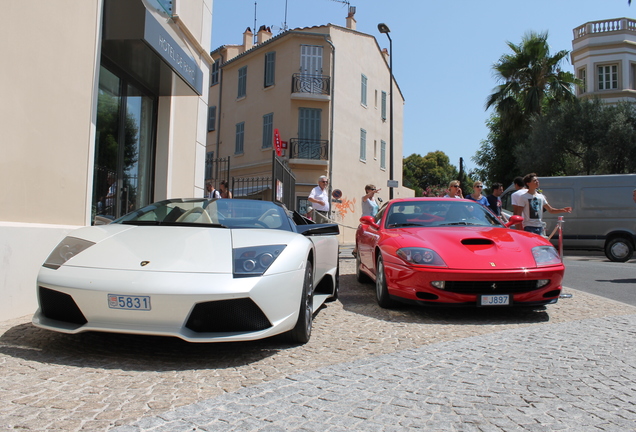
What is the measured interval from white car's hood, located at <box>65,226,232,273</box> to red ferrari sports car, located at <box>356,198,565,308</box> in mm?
2021

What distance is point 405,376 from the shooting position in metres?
3.16

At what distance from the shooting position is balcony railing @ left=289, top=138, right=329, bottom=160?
990 inches

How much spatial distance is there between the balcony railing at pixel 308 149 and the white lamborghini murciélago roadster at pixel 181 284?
21.3 m

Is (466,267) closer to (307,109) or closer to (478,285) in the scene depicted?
(478,285)

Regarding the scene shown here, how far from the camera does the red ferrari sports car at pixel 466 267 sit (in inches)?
196

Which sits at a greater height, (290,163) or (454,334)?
(290,163)

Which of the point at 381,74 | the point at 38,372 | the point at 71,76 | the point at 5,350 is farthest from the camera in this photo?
the point at 381,74

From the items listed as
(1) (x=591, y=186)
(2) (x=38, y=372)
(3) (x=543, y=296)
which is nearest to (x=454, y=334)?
(3) (x=543, y=296)

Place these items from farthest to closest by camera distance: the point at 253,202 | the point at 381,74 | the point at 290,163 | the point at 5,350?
the point at 381,74 → the point at 290,163 → the point at 253,202 → the point at 5,350

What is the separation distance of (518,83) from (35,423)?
28681 millimetres

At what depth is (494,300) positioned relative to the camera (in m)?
4.97

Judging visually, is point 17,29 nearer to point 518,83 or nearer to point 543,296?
point 543,296

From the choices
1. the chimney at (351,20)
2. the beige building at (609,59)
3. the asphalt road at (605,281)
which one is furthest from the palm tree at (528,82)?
the asphalt road at (605,281)

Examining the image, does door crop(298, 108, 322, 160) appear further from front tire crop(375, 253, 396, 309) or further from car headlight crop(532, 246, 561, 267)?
car headlight crop(532, 246, 561, 267)
